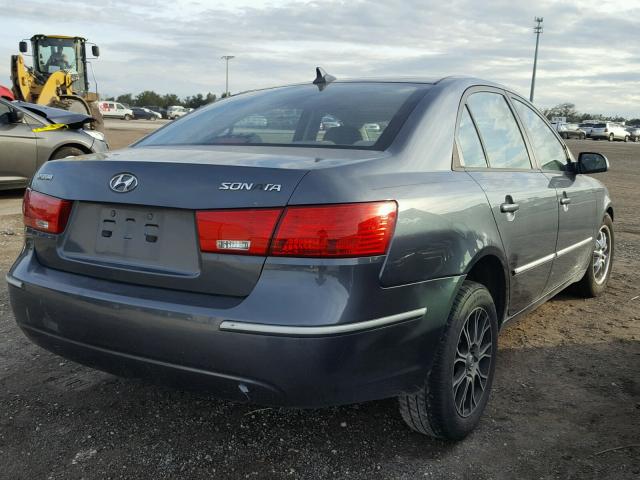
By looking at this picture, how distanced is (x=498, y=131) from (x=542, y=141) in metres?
0.69

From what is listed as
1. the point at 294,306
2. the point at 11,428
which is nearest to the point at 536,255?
the point at 294,306

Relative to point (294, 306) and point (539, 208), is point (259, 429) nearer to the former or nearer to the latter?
point (294, 306)

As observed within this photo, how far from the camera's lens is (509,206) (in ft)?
9.75

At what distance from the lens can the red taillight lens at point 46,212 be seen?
8.12 feet

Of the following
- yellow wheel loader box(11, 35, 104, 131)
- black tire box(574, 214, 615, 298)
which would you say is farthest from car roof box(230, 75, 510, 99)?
yellow wheel loader box(11, 35, 104, 131)

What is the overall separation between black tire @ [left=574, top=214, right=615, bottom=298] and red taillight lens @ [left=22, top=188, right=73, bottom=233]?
12.0 ft

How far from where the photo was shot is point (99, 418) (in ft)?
9.48

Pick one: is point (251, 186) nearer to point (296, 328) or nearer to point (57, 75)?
point (296, 328)

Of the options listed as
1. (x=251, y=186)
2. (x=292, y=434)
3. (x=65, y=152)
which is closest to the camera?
(x=251, y=186)

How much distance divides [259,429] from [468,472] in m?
0.92

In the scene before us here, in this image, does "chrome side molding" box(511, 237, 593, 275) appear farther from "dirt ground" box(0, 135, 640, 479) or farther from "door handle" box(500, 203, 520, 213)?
"dirt ground" box(0, 135, 640, 479)

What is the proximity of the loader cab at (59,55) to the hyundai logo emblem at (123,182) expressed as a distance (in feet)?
59.9

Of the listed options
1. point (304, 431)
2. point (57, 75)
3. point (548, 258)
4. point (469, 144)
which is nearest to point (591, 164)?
point (548, 258)

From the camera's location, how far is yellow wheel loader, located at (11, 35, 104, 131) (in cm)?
1612
